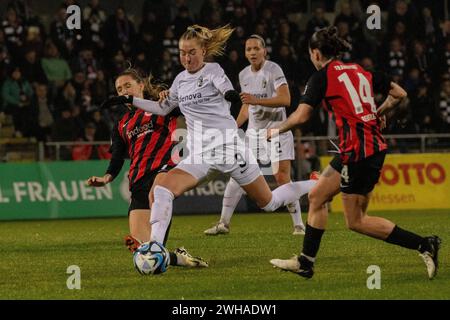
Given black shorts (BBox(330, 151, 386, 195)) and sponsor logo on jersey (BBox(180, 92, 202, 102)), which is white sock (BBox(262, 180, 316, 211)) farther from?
black shorts (BBox(330, 151, 386, 195))

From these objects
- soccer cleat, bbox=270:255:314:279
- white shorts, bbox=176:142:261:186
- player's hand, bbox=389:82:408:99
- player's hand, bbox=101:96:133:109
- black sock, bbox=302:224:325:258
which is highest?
player's hand, bbox=389:82:408:99

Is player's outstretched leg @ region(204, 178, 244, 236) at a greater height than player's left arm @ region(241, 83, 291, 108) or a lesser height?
lesser

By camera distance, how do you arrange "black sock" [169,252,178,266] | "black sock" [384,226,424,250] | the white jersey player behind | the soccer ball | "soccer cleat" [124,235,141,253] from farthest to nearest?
the white jersey player behind, "soccer cleat" [124,235,141,253], "black sock" [169,252,178,266], the soccer ball, "black sock" [384,226,424,250]

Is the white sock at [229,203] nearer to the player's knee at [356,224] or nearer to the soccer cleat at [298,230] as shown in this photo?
the soccer cleat at [298,230]

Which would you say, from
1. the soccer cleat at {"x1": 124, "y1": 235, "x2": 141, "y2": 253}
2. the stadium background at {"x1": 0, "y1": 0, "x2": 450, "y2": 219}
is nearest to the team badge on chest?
the soccer cleat at {"x1": 124, "y1": 235, "x2": 141, "y2": 253}

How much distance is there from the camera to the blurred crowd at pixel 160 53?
20.5 metres

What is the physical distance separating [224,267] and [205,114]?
1421 mm

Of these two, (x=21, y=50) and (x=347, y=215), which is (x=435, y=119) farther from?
(x=347, y=215)

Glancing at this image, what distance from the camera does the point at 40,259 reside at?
10859 millimetres

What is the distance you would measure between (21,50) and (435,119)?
8.74 meters

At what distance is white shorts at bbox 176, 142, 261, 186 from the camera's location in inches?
367

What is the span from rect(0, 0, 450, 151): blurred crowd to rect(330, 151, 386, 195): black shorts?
12.0 meters

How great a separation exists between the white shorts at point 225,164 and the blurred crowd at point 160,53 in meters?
10.8
